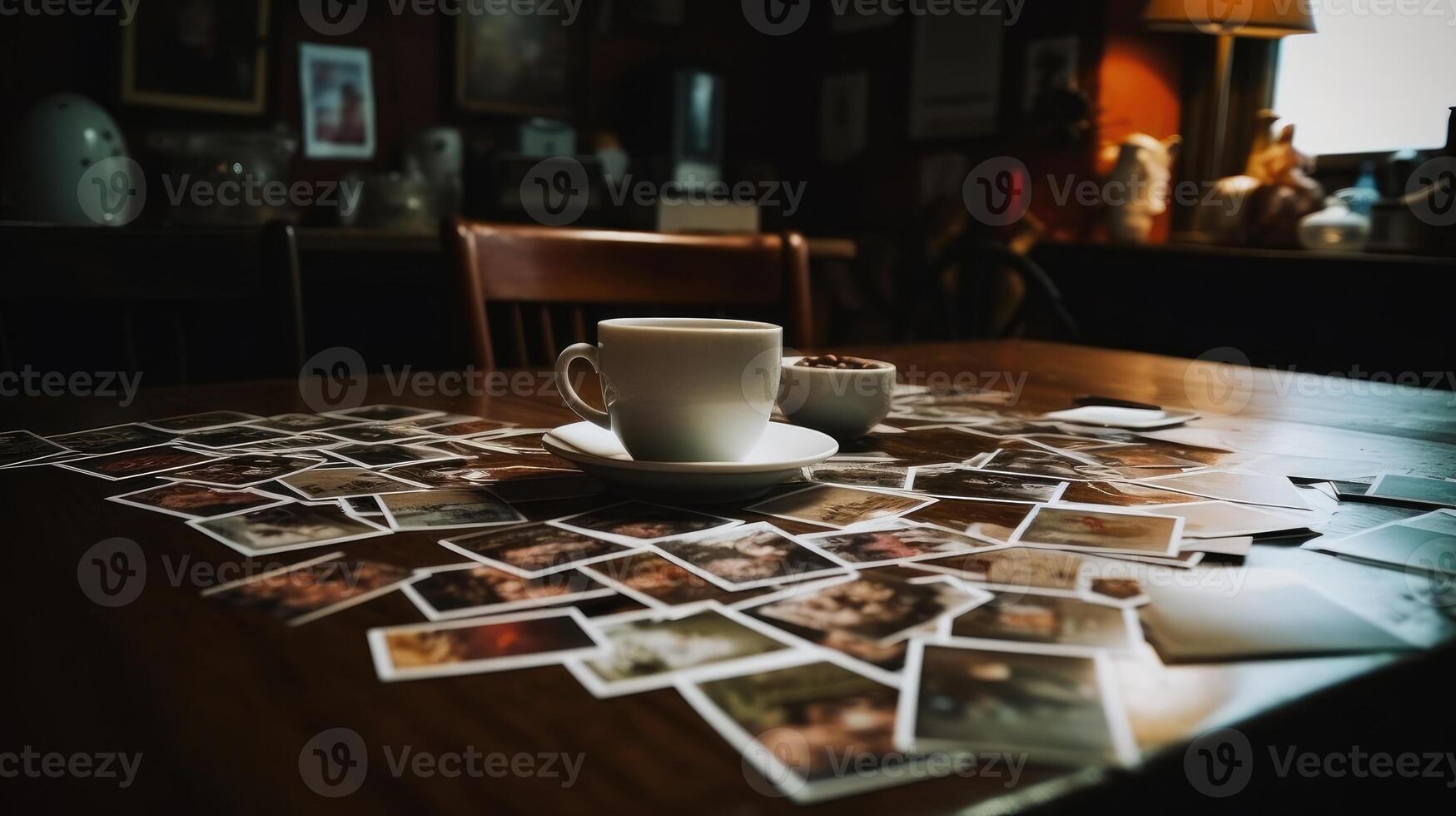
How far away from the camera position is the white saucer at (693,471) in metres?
0.60

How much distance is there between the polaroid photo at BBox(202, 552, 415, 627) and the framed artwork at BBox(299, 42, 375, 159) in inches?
121

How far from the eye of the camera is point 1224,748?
1.15 ft

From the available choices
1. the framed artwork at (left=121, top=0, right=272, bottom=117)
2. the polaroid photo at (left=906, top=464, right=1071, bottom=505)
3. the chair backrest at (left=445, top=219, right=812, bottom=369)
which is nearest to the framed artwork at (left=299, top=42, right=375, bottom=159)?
the framed artwork at (left=121, top=0, right=272, bottom=117)

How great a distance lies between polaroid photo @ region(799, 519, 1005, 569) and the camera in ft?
1.72

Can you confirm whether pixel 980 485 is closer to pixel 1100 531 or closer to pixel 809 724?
pixel 1100 531

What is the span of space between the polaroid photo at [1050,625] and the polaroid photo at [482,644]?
145 mm

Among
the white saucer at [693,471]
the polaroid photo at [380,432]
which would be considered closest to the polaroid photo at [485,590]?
the white saucer at [693,471]

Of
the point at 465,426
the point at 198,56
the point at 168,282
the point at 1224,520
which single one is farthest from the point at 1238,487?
the point at 198,56

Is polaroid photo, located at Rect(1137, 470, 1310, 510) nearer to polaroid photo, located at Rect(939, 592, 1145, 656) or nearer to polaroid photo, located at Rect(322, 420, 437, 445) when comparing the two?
polaroid photo, located at Rect(939, 592, 1145, 656)

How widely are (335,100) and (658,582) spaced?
3191 millimetres

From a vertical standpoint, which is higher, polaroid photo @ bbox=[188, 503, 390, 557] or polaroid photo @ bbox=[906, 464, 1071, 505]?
polaroid photo @ bbox=[906, 464, 1071, 505]

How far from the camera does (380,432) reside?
32.9 inches

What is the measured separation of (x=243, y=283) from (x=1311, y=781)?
1189 mm

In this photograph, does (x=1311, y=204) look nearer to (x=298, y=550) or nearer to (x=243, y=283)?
(x=243, y=283)
